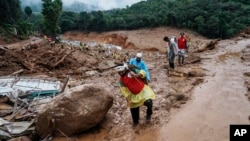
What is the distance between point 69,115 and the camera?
6.84 meters

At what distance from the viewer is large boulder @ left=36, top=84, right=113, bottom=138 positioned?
6828 mm

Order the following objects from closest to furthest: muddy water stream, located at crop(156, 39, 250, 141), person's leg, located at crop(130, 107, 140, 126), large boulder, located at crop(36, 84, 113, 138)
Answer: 1. muddy water stream, located at crop(156, 39, 250, 141)
2. large boulder, located at crop(36, 84, 113, 138)
3. person's leg, located at crop(130, 107, 140, 126)

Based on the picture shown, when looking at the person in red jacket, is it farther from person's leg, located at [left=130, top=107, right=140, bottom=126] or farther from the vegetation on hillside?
the vegetation on hillside

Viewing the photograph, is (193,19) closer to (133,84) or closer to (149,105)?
(149,105)

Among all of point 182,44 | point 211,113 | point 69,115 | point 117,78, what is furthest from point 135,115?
point 182,44

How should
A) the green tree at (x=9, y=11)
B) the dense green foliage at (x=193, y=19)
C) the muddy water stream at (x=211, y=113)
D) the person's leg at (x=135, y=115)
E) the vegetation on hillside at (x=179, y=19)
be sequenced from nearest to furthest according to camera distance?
the muddy water stream at (x=211, y=113), the person's leg at (x=135, y=115), the green tree at (x=9, y=11), the vegetation on hillside at (x=179, y=19), the dense green foliage at (x=193, y=19)

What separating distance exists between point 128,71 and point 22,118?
330cm

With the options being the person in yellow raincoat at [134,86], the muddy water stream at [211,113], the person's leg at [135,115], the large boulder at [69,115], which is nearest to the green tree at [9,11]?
the muddy water stream at [211,113]

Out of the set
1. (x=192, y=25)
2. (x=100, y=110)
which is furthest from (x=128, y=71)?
(x=192, y=25)

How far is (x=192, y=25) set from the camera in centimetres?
4697

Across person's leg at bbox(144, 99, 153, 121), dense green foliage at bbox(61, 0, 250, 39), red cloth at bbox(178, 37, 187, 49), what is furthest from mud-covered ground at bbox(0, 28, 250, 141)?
dense green foliage at bbox(61, 0, 250, 39)

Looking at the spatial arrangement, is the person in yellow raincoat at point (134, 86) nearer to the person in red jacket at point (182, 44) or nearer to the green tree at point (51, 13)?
the person in red jacket at point (182, 44)

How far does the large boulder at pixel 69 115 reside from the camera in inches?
269

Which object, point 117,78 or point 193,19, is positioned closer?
point 117,78
